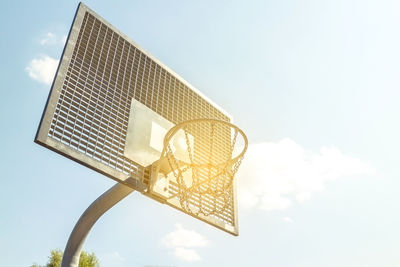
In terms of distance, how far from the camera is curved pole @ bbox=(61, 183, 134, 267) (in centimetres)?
418

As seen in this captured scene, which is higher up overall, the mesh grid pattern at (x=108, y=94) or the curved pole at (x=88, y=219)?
the mesh grid pattern at (x=108, y=94)

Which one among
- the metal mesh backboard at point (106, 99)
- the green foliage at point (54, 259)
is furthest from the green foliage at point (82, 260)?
the metal mesh backboard at point (106, 99)

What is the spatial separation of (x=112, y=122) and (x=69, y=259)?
5.76ft

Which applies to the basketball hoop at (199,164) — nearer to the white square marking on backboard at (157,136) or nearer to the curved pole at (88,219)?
the white square marking on backboard at (157,136)

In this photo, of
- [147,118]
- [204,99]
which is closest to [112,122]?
[147,118]

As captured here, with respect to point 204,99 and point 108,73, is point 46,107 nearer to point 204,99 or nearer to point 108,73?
point 108,73

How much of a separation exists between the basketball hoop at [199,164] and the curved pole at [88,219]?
1.78 feet

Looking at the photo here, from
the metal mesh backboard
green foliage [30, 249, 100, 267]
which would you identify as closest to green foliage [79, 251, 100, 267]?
green foliage [30, 249, 100, 267]

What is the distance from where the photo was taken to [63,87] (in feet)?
12.6

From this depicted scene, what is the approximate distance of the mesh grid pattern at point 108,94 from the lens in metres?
3.77

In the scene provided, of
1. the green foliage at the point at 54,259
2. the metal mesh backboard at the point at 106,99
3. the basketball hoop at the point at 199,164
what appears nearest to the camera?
the metal mesh backboard at the point at 106,99

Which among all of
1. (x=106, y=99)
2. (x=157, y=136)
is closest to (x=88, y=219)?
(x=157, y=136)

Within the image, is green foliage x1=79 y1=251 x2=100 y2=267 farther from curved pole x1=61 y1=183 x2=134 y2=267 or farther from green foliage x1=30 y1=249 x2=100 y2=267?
curved pole x1=61 y1=183 x2=134 y2=267

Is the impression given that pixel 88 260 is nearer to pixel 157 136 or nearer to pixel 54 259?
pixel 54 259
